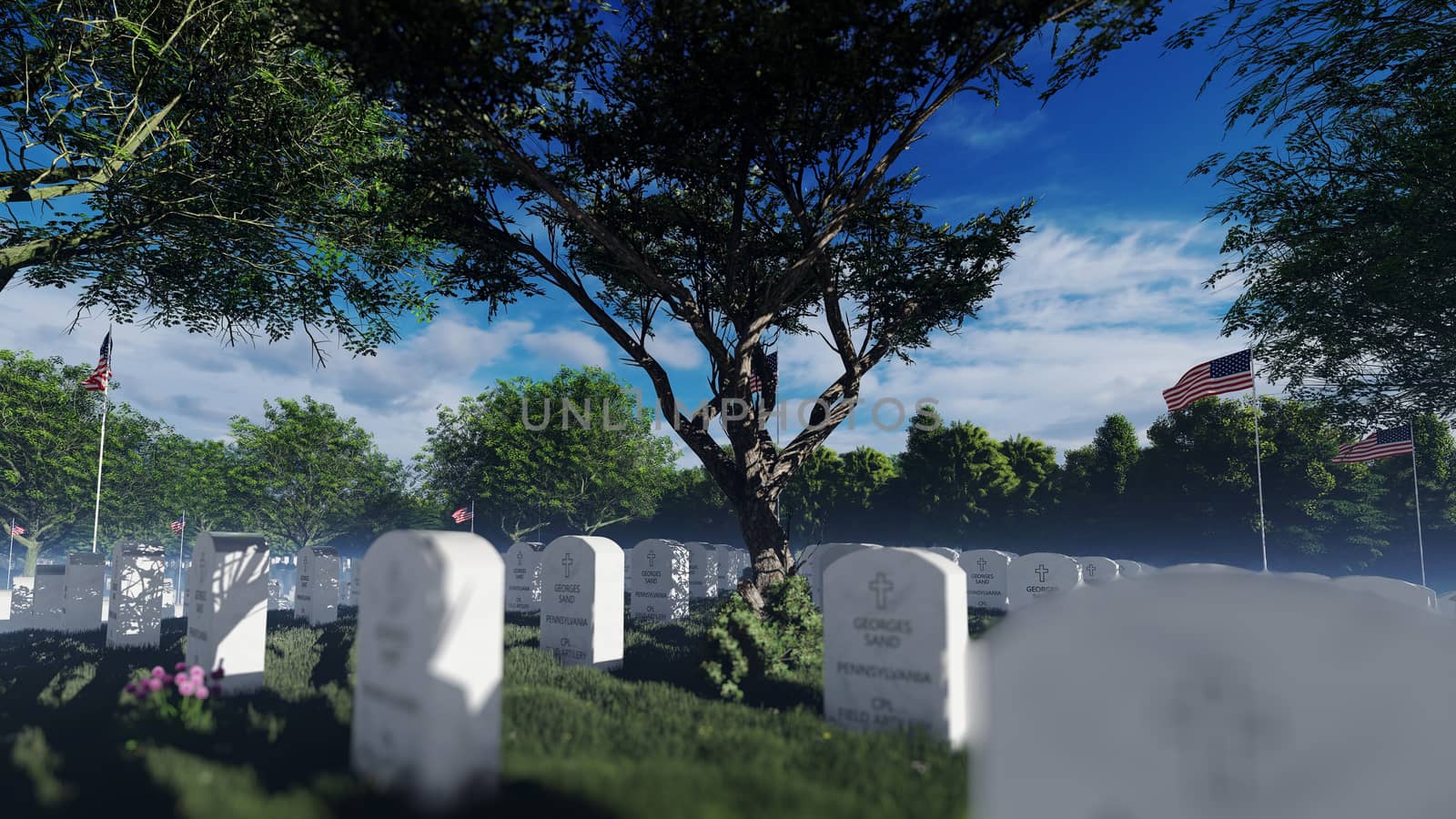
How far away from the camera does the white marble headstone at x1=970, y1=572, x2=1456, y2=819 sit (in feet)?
11.3

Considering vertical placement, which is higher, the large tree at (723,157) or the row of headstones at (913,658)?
the large tree at (723,157)

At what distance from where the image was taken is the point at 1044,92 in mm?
12258

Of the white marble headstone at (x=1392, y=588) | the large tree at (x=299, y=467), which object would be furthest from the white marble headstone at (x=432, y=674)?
the large tree at (x=299, y=467)

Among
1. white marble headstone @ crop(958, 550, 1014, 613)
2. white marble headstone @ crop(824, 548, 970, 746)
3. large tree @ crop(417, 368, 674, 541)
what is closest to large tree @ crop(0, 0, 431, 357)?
white marble headstone @ crop(824, 548, 970, 746)

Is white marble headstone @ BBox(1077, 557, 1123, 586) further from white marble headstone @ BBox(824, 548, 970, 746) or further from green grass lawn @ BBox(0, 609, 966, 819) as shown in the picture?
white marble headstone @ BBox(824, 548, 970, 746)

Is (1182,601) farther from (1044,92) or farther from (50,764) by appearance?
(1044,92)

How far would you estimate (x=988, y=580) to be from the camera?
2164 centimetres

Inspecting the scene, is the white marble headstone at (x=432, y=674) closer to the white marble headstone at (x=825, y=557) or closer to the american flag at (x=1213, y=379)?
the white marble headstone at (x=825, y=557)

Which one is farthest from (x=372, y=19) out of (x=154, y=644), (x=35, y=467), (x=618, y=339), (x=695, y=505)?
(x=695, y=505)

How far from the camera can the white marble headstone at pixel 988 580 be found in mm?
A: 21391

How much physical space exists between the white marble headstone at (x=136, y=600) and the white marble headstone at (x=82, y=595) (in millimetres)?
4335

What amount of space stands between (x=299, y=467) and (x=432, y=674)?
1836 inches

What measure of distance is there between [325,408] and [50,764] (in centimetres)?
4484

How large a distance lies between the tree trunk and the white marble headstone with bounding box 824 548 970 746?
17.0 feet
